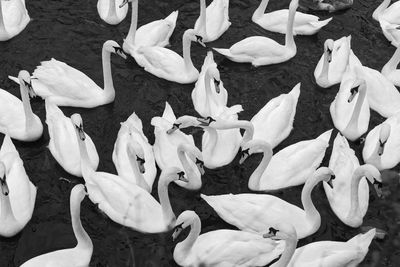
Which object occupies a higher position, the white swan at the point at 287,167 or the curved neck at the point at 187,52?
the curved neck at the point at 187,52

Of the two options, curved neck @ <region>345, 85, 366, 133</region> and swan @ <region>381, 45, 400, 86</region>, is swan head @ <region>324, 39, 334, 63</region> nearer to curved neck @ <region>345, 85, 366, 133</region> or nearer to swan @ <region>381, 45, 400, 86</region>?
curved neck @ <region>345, 85, 366, 133</region>

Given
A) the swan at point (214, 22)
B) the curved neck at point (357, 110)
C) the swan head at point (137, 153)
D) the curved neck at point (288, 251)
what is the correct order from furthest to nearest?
the swan at point (214, 22), the curved neck at point (357, 110), the swan head at point (137, 153), the curved neck at point (288, 251)

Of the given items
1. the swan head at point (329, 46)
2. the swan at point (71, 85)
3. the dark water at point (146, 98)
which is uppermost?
the swan head at point (329, 46)

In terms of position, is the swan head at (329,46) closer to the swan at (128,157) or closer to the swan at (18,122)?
the swan at (128,157)

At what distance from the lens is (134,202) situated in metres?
8.36

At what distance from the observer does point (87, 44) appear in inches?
484

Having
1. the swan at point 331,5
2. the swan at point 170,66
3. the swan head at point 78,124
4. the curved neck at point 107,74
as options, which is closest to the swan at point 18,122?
the swan head at point 78,124

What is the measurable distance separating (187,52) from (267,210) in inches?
156

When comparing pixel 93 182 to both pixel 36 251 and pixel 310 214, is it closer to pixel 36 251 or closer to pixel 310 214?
pixel 36 251

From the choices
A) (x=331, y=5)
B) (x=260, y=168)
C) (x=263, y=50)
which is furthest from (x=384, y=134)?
(x=331, y=5)

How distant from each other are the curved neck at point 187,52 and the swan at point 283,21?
2.62 metres

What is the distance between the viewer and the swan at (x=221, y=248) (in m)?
7.75

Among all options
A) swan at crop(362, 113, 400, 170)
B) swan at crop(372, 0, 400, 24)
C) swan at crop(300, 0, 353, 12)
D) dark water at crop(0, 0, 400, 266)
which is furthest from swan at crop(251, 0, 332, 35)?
swan at crop(362, 113, 400, 170)

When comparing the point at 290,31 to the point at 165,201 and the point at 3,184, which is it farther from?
the point at 3,184
